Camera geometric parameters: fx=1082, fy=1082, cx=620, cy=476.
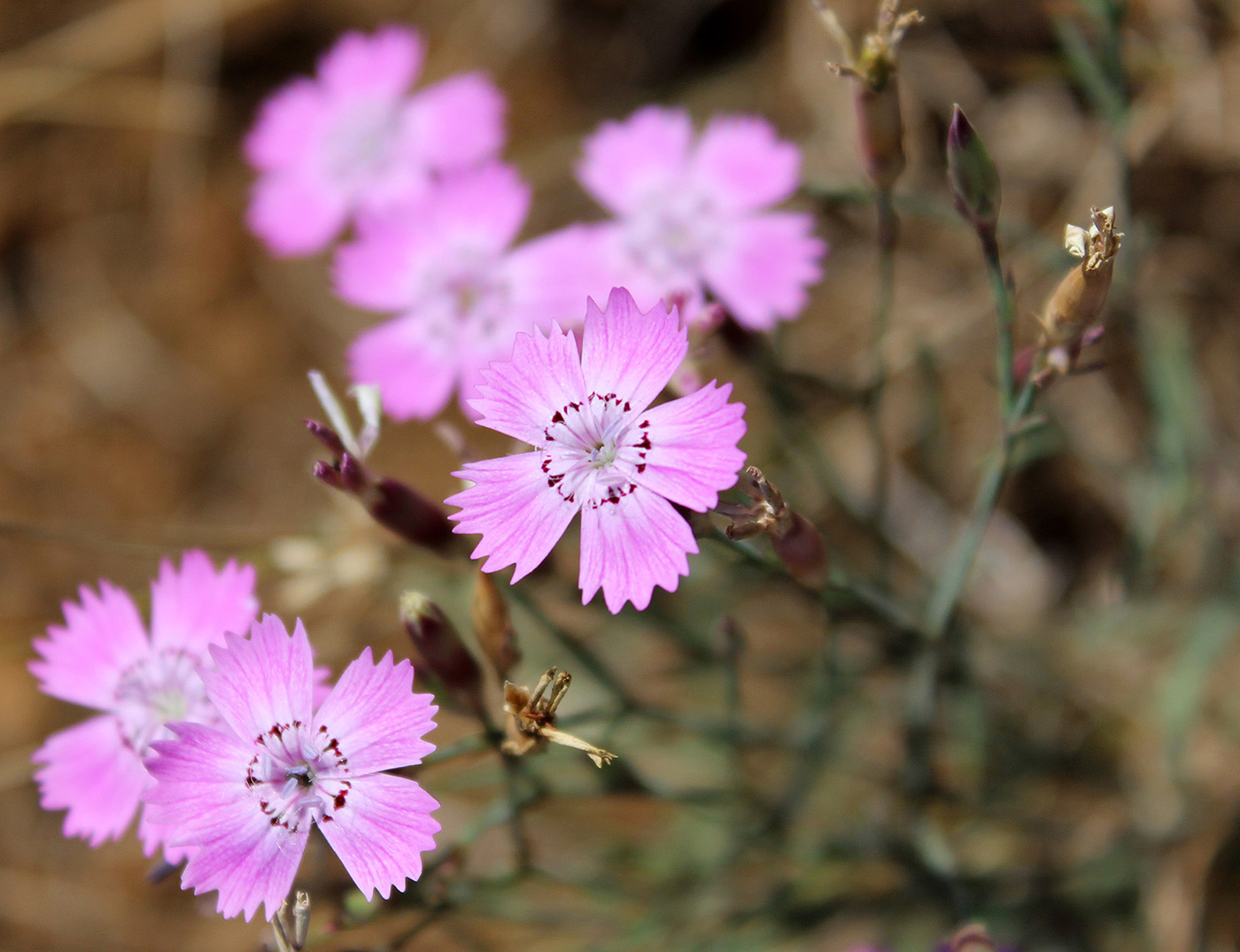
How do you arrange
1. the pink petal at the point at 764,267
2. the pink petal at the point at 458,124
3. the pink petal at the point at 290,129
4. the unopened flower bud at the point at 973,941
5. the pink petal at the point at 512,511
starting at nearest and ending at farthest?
the pink petal at the point at 512,511
the unopened flower bud at the point at 973,941
the pink petal at the point at 764,267
the pink petal at the point at 458,124
the pink petal at the point at 290,129

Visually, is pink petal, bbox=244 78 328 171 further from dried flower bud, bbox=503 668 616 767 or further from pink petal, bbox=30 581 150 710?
dried flower bud, bbox=503 668 616 767

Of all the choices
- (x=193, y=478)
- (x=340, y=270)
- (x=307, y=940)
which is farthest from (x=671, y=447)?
(x=193, y=478)

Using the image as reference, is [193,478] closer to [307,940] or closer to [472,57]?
[472,57]

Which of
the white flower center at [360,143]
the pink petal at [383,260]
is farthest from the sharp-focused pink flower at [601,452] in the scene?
the white flower center at [360,143]

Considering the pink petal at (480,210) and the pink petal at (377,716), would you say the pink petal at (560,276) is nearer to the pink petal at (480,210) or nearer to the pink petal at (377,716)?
the pink petal at (480,210)

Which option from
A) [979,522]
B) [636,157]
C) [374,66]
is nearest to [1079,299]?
[979,522]

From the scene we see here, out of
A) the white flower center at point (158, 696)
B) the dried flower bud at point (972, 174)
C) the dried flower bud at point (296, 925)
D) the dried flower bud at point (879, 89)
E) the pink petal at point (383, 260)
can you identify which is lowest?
the dried flower bud at point (296, 925)

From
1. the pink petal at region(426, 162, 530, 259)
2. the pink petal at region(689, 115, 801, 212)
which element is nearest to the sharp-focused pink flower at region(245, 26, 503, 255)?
the pink petal at region(426, 162, 530, 259)
